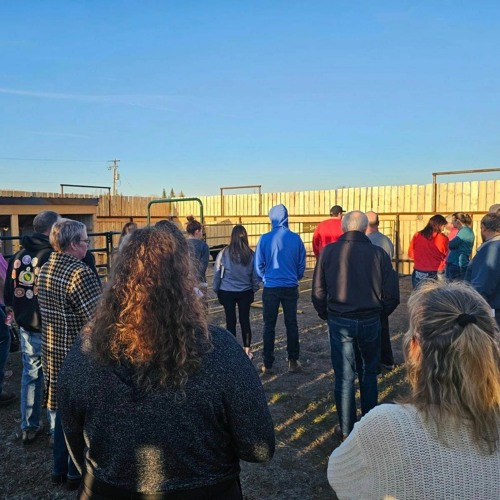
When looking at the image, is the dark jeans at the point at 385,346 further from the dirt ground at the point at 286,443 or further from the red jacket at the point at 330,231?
the red jacket at the point at 330,231

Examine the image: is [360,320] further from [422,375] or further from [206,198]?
[206,198]

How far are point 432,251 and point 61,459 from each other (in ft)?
17.6

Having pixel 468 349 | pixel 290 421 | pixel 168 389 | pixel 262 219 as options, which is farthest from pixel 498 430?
pixel 262 219

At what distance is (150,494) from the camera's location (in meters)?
1.38

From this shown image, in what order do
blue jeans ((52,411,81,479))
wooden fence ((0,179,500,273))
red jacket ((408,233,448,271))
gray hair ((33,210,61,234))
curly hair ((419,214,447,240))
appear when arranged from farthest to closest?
1. wooden fence ((0,179,500,273))
2. red jacket ((408,233,448,271))
3. curly hair ((419,214,447,240))
4. gray hair ((33,210,61,234))
5. blue jeans ((52,411,81,479))

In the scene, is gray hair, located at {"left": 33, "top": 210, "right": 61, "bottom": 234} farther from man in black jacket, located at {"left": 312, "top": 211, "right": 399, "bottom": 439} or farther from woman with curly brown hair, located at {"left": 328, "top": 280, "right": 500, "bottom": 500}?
woman with curly brown hair, located at {"left": 328, "top": 280, "right": 500, "bottom": 500}

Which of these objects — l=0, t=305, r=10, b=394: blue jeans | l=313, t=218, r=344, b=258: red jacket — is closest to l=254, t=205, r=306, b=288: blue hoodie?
l=313, t=218, r=344, b=258: red jacket

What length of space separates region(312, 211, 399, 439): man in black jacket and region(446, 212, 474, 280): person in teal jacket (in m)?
3.73

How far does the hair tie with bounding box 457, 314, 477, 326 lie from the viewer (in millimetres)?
1226

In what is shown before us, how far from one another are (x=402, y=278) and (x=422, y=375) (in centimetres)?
1247

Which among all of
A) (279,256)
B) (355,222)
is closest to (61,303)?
(355,222)

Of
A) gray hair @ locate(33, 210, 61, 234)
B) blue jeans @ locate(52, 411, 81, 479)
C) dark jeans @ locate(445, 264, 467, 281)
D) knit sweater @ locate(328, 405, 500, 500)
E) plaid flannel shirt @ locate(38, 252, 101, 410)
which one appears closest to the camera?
knit sweater @ locate(328, 405, 500, 500)

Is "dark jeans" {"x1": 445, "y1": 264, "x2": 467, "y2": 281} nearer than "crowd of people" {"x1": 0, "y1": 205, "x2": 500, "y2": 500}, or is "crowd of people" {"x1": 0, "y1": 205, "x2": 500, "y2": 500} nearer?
"crowd of people" {"x1": 0, "y1": 205, "x2": 500, "y2": 500}

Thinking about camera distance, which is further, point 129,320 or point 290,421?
point 290,421
